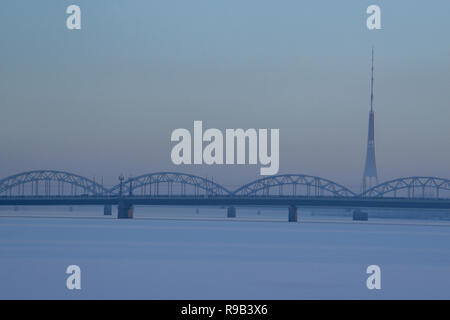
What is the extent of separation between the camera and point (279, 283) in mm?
25094

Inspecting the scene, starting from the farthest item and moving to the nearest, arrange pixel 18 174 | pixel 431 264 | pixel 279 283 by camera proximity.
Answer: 1. pixel 18 174
2. pixel 431 264
3. pixel 279 283

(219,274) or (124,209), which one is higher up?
(219,274)

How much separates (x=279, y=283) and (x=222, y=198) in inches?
2562

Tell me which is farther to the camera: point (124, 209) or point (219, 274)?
point (124, 209)

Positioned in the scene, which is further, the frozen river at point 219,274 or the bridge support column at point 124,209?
the bridge support column at point 124,209

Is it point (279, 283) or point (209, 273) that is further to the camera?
point (209, 273)

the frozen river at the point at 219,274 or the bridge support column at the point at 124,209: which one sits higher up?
the frozen river at the point at 219,274

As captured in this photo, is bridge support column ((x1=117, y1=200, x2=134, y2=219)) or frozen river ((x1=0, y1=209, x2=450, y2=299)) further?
bridge support column ((x1=117, y1=200, x2=134, y2=219))

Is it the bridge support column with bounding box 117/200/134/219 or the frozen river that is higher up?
the frozen river

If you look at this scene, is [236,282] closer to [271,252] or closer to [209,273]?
[209,273]

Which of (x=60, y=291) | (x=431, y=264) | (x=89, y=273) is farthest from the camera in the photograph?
(x=431, y=264)
